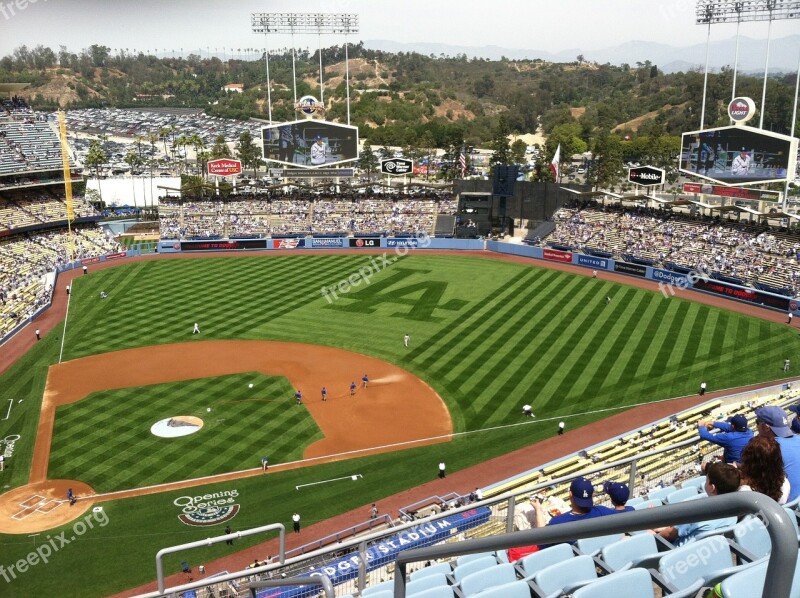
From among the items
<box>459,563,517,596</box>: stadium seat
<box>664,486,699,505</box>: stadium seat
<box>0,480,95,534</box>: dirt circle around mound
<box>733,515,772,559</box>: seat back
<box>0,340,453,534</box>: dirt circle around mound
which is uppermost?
<box>733,515,772,559</box>: seat back

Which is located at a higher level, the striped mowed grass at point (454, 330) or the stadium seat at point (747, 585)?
the stadium seat at point (747, 585)

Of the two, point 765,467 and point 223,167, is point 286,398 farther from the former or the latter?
point 223,167

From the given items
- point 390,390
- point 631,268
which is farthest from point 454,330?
point 631,268

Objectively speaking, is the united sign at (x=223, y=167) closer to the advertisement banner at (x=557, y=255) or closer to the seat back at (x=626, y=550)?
the advertisement banner at (x=557, y=255)

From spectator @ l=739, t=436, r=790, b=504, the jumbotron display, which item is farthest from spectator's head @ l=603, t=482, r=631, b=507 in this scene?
the jumbotron display

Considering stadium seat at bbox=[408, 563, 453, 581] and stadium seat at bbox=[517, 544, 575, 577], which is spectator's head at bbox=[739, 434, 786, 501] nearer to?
stadium seat at bbox=[517, 544, 575, 577]

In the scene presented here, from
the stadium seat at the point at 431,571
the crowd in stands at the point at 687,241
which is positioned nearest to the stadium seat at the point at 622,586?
the stadium seat at the point at 431,571
